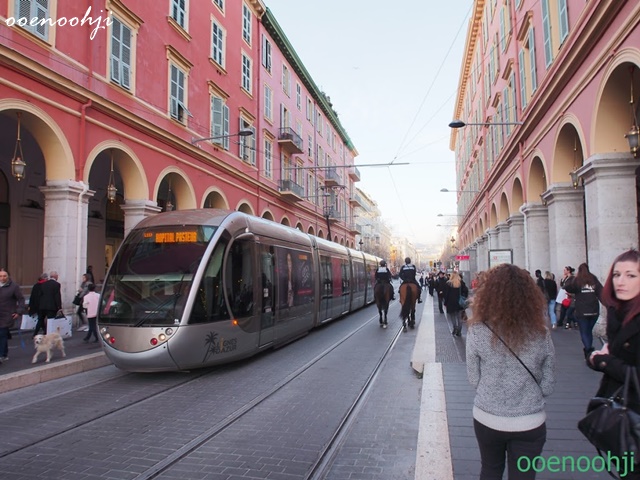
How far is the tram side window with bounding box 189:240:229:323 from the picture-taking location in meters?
7.49

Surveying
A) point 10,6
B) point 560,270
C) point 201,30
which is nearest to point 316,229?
point 201,30

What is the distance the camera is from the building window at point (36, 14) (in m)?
11.5

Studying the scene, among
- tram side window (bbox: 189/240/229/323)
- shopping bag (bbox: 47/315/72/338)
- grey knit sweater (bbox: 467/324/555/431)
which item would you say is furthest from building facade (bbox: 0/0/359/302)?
grey knit sweater (bbox: 467/324/555/431)

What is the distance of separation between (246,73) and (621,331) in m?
25.5

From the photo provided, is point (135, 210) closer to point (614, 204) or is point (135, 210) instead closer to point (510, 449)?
point (614, 204)

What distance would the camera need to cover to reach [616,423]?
2.31 metres

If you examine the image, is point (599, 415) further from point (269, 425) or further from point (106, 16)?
point (106, 16)

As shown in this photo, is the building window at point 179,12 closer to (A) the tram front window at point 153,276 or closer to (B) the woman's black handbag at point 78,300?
(B) the woman's black handbag at point 78,300

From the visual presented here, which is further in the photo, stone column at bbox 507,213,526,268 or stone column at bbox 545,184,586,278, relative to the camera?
stone column at bbox 507,213,526,268

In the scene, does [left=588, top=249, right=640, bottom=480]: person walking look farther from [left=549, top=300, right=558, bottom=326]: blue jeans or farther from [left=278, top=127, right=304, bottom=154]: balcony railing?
[left=278, top=127, right=304, bottom=154]: balcony railing

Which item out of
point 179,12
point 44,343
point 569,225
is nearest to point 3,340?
point 44,343

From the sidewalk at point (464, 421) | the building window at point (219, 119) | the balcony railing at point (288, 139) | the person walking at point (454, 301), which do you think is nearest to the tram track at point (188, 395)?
the sidewalk at point (464, 421)

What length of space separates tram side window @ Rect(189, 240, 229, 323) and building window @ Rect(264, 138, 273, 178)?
20.1 metres

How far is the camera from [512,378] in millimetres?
2678
